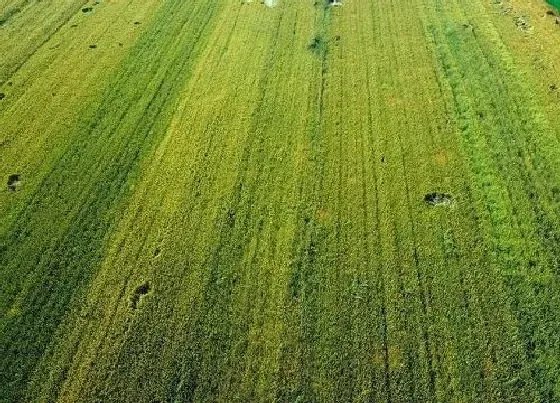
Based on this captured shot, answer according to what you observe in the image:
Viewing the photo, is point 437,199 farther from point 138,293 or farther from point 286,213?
point 138,293

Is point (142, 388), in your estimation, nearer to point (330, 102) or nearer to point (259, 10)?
point (330, 102)

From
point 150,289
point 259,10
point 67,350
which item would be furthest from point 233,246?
point 259,10

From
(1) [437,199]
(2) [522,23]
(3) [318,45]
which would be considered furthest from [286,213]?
(2) [522,23]

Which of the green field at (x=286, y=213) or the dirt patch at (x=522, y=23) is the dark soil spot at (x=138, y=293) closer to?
the green field at (x=286, y=213)

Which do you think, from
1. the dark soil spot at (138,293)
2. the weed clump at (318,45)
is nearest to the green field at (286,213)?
the dark soil spot at (138,293)

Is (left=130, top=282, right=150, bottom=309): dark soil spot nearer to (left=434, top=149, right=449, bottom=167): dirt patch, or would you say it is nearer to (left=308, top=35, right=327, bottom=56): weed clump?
(left=434, top=149, right=449, bottom=167): dirt patch

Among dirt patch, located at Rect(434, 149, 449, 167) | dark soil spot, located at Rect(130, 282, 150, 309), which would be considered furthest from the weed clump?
dark soil spot, located at Rect(130, 282, 150, 309)
